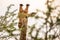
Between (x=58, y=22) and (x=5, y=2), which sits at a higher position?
(x=5, y=2)

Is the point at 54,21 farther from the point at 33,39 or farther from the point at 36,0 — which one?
the point at 36,0

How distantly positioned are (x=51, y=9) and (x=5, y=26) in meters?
0.26

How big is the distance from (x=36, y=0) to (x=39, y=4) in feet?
0.15

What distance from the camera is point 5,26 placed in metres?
0.59

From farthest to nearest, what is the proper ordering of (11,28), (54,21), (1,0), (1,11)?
(1,0), (1,11), (54,21), (11,28)

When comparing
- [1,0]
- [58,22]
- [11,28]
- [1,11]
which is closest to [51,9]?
[58,22]

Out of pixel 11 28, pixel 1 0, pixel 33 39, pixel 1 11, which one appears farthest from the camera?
pixel 1 0

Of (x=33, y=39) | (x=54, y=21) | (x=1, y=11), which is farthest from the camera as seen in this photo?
(x=1, y=11)

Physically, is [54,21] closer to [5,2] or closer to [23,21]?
[23,21]

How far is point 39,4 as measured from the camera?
1.46m

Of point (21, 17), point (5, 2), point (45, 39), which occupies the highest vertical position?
point (5, 2)

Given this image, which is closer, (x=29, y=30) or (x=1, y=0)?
(x=29, y=30)

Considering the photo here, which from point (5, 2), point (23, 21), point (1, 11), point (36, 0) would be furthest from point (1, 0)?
point (23, 21)

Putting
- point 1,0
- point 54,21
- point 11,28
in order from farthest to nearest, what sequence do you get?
point 1,0 < point 54,21 < point 11,28
